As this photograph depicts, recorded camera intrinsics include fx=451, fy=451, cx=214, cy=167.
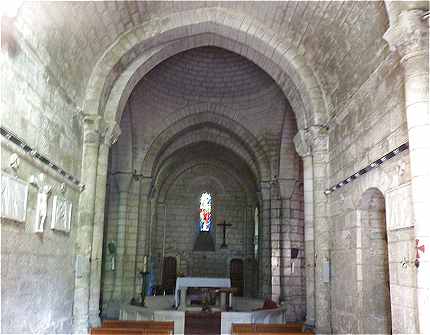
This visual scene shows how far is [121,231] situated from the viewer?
17.1m

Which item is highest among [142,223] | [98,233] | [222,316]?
[142,223]

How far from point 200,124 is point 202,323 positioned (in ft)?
26.2

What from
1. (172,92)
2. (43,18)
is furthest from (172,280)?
(43,18)

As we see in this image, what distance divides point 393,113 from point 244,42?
5.04 m

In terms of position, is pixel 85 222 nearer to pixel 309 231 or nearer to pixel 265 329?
pixel 265 329

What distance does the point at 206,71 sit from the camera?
663 inches

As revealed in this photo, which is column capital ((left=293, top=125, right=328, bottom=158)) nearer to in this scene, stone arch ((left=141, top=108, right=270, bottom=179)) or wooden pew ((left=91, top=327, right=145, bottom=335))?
wooden pew ((left=91, top=327, right=145, bottom=335))

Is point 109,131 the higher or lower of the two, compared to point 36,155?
higher

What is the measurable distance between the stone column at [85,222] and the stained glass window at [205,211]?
54.9 ft

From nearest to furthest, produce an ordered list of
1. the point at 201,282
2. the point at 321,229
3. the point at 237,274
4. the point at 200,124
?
the point at 321,229, the point at 201,282, the point at 200,124, the point at 237,274

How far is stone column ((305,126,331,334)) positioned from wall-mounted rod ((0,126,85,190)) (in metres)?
5.24

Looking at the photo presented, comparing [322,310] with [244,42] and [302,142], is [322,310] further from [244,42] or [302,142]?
[244,42]

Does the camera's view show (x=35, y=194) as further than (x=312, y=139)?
No

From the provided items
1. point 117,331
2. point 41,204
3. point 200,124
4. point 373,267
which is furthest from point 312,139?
point 200,124
